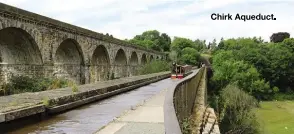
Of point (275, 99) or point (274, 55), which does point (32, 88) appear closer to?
point (275, 99)

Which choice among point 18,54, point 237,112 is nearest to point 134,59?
point 237,112

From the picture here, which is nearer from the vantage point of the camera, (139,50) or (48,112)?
(48,112)

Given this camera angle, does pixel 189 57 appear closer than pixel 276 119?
No

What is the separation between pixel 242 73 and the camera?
52.4 meters

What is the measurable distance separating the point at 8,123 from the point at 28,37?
33.5 feet

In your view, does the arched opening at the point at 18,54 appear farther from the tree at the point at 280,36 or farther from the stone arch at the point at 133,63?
the tree at the point at 280,36

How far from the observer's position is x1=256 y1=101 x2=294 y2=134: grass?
32344 mm

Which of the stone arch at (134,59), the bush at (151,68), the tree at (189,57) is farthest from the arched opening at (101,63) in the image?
the tree at (189,57)

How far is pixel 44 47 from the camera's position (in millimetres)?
16312

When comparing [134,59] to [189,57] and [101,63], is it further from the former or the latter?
[189,57]

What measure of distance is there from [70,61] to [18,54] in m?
6.50

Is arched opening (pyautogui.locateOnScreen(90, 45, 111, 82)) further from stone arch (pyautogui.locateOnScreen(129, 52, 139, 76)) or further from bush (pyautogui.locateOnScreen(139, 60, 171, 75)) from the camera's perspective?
stone arch (pyautogui.locateOnScreen(129, 52, 139, 76))

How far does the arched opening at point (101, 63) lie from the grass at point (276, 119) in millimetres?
15241

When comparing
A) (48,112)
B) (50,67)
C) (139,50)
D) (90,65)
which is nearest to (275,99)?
(139,50)
